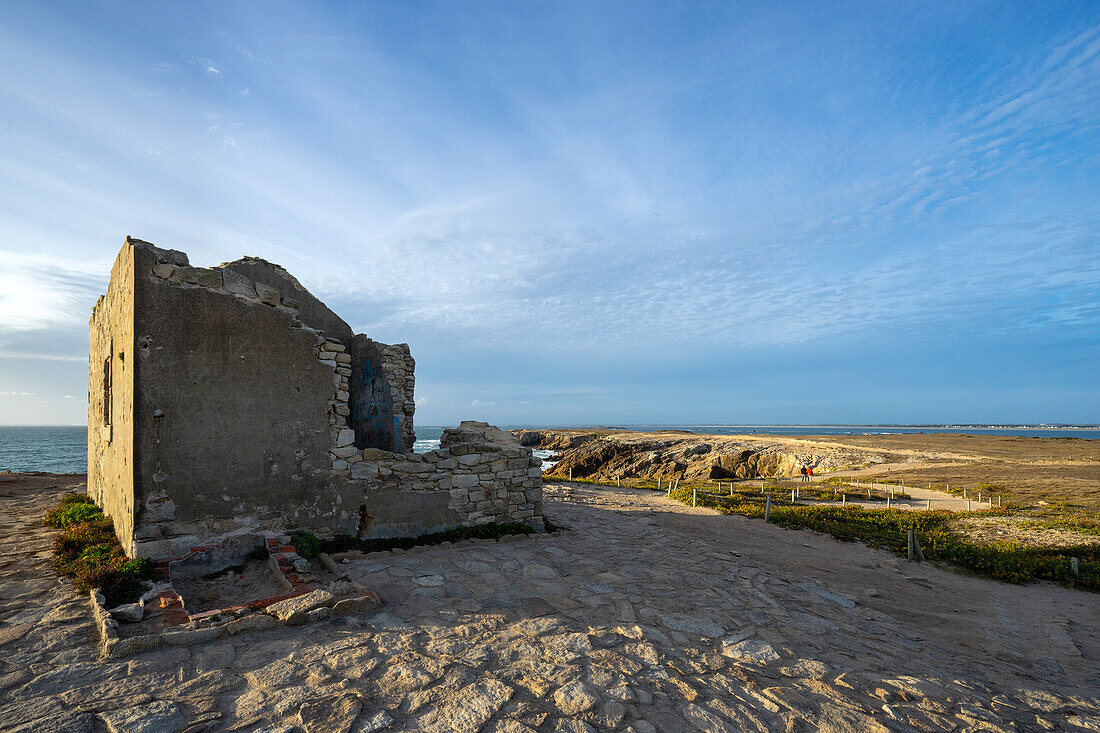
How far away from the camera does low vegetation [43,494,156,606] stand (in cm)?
589

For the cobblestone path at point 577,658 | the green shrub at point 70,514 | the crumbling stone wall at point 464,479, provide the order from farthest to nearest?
the green shrub at point 70,514 < the crumbling stone wall at point 464,479 < the cobblestone path at point 577,658

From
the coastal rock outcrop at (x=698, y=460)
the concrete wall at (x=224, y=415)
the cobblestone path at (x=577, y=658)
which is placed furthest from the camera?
the coastal rock outcrop at (x=698, y=460)

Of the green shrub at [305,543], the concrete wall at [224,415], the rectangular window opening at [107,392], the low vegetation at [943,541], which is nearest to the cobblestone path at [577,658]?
the green shrub at [305,543]

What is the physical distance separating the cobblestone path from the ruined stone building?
1.05 m

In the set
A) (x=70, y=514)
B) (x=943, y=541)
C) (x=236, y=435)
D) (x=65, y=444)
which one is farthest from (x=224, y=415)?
(x=65, y=444)

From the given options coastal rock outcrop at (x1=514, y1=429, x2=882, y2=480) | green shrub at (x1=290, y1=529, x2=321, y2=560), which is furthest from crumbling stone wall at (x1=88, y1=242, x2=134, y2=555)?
coastal rock outcrop at (x1=514, y1=429, x2=882, y2=480)

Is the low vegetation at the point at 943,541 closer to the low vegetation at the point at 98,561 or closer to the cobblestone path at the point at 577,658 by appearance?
the cobblestone path at the point at 577,658

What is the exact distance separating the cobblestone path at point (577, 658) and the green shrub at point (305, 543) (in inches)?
35.1

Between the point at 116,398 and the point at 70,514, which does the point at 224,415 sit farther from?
the point at 70,514

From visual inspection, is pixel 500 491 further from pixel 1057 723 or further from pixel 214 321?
pixel 1057 723

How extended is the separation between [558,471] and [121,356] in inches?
1401

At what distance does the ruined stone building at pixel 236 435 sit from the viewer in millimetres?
6875

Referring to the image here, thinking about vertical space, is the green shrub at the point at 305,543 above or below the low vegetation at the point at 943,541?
above

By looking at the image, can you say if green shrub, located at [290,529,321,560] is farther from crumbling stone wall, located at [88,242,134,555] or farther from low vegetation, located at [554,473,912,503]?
low vegetation, located at [554,473,912,503]
